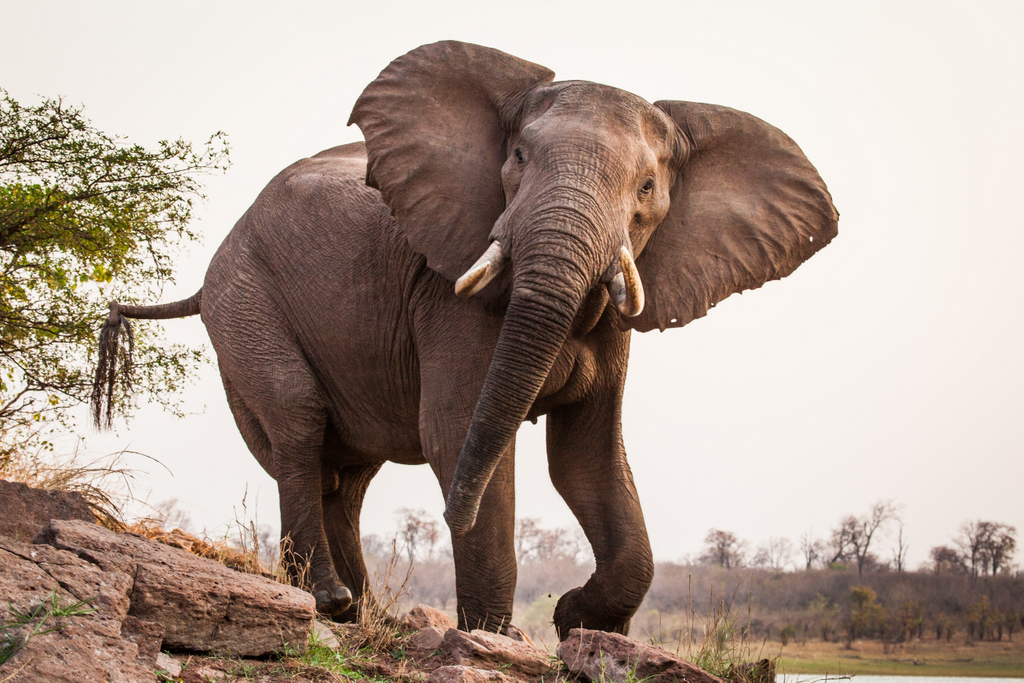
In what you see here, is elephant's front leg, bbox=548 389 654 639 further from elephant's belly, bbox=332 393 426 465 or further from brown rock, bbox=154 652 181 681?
brown rock, bbox=154 652 181 681

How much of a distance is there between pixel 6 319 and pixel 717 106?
8023mm

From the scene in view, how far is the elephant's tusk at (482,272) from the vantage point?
5156 mm

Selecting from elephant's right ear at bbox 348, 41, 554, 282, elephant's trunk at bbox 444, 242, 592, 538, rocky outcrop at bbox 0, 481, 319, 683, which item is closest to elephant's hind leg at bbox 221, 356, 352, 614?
elephant's right ear at bbox 348, 41, 554, 282

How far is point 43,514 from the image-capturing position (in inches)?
221

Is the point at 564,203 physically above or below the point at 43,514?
above

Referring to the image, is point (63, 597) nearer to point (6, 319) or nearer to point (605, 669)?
point (605, 669)

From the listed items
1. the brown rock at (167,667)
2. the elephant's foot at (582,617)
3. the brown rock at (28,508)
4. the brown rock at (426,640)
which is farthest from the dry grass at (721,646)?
the brown rock at (28,508)

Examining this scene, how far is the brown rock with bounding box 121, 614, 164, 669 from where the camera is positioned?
4.11 meters

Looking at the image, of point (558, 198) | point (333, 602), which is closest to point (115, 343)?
point (333, 602)

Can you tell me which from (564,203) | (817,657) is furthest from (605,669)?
(817,657)

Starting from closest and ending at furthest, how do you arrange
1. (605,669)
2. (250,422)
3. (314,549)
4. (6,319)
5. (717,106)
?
(605,669), (717,106), (314,549), (250,422), (6,319)

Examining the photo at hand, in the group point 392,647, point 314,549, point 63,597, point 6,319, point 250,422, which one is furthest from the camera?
point 6,319

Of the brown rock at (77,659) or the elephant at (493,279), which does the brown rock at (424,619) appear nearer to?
the elephant at (493,279)

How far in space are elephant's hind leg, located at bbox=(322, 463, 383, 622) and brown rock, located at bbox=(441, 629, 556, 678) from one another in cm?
336
